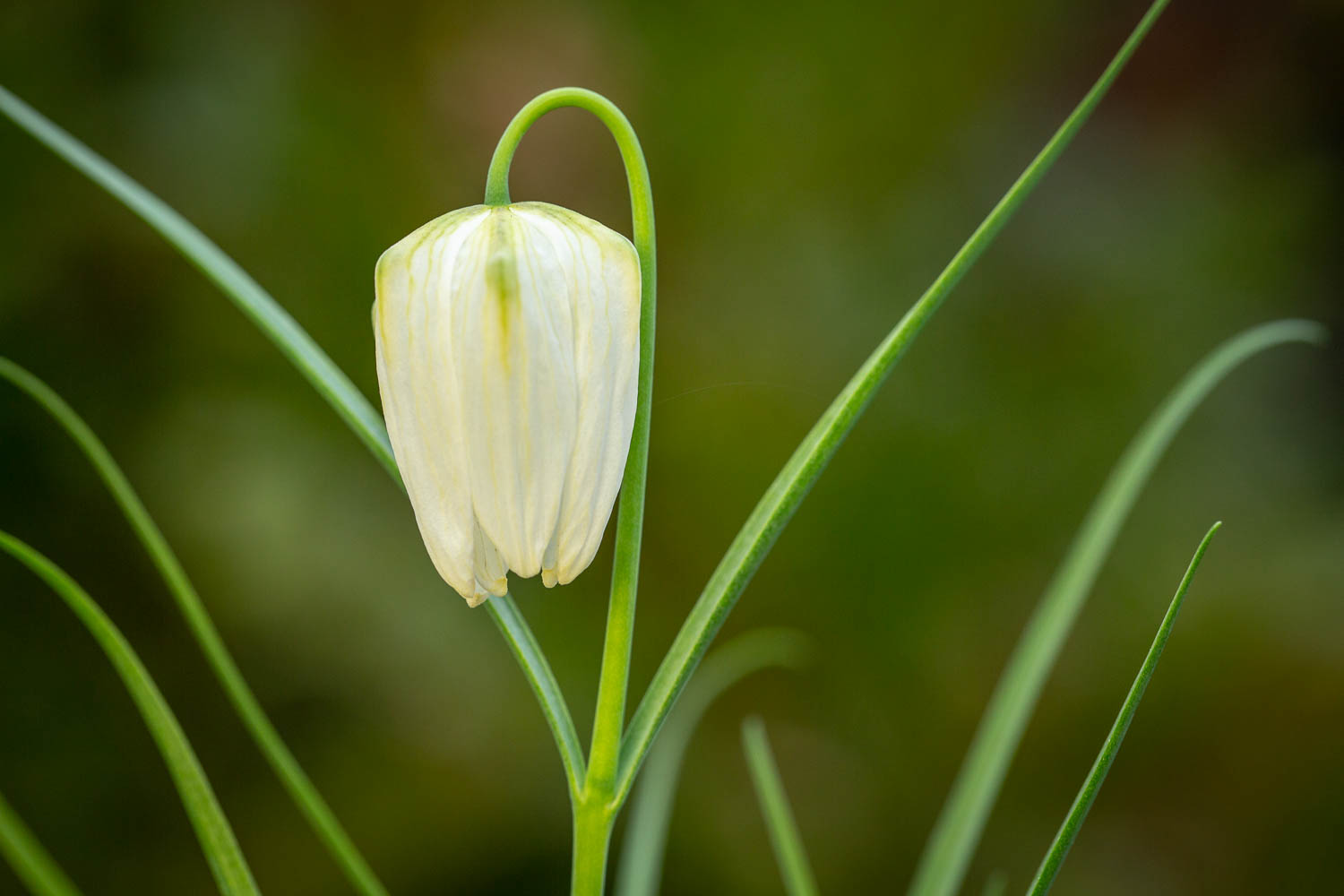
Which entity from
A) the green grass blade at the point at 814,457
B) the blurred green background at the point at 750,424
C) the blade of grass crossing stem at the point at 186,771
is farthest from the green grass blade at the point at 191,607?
the blurred green background at the point at 750,424

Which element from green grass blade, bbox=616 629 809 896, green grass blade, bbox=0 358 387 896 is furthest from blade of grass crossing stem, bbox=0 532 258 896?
green grass blade, bbox=616 629 809 896

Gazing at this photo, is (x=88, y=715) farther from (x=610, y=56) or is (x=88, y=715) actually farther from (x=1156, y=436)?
(x=1156, y=436)

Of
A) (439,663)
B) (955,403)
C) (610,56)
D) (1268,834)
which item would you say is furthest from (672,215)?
(1268,834)

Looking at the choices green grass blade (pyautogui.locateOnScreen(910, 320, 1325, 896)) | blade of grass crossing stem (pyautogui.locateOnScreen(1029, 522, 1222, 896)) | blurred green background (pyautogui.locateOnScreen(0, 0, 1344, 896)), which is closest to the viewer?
blade of grass crossing stem (pyautogui.locateOnScreen(1029, 522, 1222, 896))

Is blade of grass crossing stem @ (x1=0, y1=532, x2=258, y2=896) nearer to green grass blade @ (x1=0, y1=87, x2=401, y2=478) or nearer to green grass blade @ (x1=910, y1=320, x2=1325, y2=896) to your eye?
green grass blade @ (x1=0, y1=87, x2=401, y2=478)

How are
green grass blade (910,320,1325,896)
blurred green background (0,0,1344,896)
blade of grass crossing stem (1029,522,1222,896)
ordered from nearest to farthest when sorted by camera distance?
blade of grass crossing stem (1029,522,1222,896) → green grass blade (910,320,1325,896) → blurred green background (0,0,1344,896)

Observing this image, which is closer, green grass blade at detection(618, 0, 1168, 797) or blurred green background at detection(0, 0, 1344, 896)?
green grass blade at detection(618, 0, 1168, 797)

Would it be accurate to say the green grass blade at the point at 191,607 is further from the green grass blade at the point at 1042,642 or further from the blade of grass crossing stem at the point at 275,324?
the green grass blade at the point at 1042,642

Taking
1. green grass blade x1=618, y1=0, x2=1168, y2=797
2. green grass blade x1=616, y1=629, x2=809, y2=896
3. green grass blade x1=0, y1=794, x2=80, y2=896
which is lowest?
green grass blade x1=616, y1=629, x2=809, y2=896
